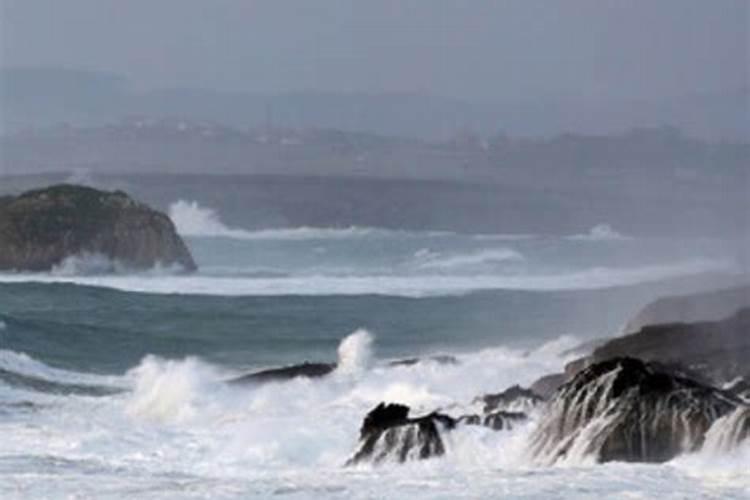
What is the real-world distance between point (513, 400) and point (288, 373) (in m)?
2.39

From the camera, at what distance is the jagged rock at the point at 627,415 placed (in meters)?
12.6

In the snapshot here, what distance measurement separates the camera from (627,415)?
12781 mm

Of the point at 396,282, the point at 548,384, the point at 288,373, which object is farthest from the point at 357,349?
the point at 548,384

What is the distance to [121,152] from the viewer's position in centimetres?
1773

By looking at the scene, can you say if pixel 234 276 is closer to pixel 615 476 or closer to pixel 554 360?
pixel 554 360

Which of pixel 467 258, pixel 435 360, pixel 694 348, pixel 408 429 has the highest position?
pixel 467 258

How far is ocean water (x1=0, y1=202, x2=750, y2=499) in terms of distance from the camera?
14.8m

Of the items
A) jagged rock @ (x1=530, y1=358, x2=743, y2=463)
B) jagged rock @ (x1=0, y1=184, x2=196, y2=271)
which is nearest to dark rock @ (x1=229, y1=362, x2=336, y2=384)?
jagged rock @ (x1=0, y1=184, x2=196, y2=271)

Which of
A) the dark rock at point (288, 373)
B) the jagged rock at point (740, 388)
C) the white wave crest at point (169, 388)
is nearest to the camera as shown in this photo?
the jagged rock at point (740, 388)

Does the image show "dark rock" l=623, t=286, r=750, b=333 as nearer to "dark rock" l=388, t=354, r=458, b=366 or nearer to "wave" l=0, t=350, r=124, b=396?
"dark rock" l=388, t=354, r=458, b=366

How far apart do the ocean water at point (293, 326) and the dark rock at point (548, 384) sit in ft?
0.78

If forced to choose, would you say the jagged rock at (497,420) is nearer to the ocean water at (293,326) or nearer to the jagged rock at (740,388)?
the ocean water at (293,326)

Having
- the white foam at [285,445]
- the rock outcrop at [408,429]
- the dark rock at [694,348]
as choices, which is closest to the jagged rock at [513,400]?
the rock outcrop at [408,429]

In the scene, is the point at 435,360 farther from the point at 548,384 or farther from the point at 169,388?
the point at 169,388
